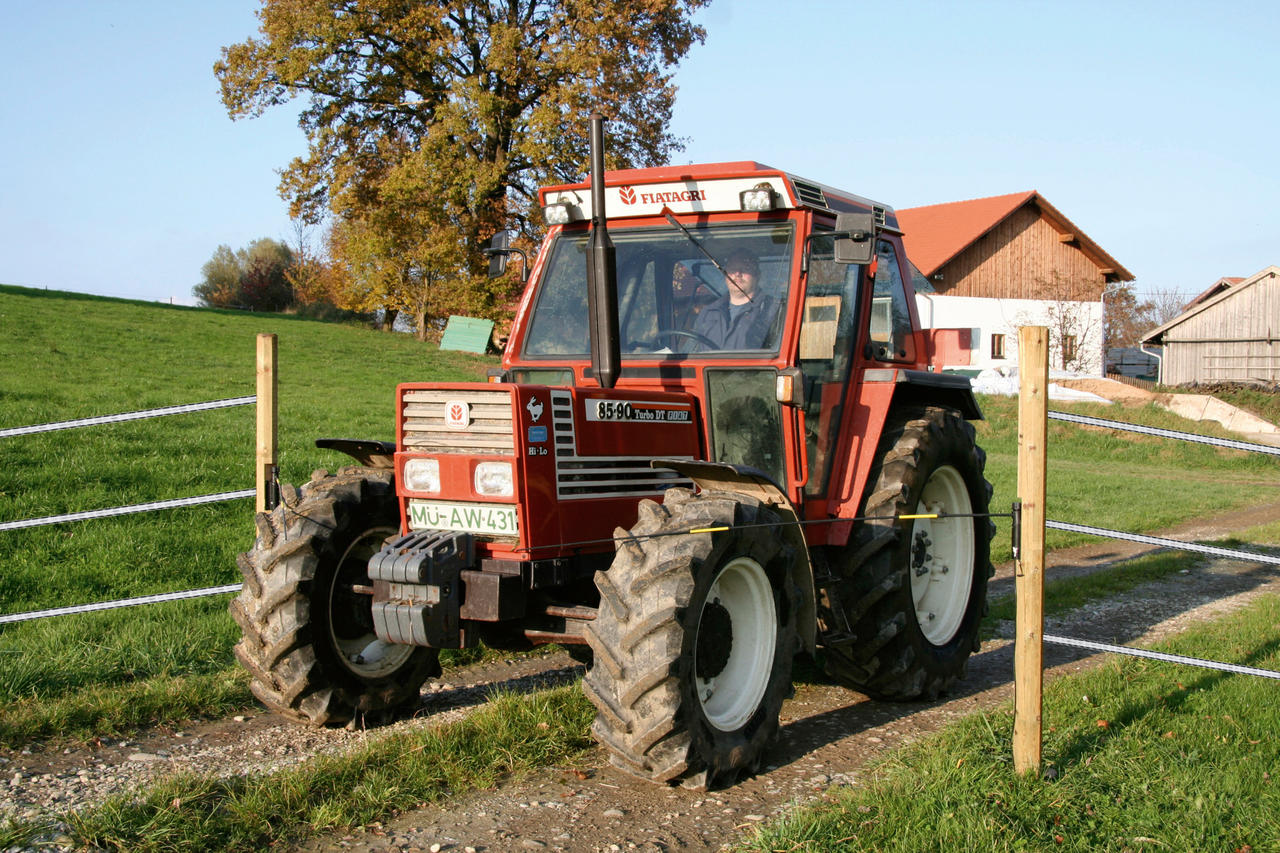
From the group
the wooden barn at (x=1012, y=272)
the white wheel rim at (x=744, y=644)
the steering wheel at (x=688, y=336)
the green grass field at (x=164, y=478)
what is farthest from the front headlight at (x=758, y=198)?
the wooden barn at (x=1012, y=272)

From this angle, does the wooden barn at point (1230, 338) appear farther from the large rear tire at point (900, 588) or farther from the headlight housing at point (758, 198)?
the headlight housing at point (758, 198)

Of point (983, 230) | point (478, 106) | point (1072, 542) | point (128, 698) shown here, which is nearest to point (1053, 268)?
point (983, 230)

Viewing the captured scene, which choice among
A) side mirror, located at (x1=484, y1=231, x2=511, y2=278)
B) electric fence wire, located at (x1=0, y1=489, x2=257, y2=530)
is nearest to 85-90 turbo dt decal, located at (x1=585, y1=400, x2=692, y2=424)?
side mirror, located at (x1=484, y1=231, x2=511, y2=278)

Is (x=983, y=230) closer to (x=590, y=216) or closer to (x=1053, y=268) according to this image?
(x=1053, y=268)

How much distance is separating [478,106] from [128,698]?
2270 centimetres

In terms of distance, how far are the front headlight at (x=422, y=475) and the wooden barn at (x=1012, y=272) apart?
36.0 meters

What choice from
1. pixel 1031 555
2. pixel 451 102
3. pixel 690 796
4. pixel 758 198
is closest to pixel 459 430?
pixel 690 796

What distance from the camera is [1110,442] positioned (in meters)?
24.1

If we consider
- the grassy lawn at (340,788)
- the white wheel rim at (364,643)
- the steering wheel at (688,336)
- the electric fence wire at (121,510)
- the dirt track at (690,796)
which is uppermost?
the steering wheel at (688,336)

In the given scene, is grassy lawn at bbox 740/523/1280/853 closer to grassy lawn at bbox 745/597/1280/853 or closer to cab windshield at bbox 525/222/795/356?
grassy lawn at bbox 745/597/1280/853

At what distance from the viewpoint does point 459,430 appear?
4.76 meters

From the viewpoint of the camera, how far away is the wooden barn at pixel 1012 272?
133 ft

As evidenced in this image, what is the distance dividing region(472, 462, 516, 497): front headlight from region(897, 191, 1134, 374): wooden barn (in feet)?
119

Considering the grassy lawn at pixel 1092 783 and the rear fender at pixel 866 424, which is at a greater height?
the rear fender at pixel 866 424
